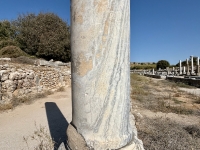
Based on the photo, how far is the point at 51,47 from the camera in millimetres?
16188

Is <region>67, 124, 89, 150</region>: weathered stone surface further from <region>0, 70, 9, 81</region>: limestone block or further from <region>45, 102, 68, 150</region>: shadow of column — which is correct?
<region>0, 70, 9, 81</region>: limestone block

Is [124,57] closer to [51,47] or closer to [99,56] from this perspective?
[99,56]

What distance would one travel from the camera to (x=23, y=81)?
7.60m

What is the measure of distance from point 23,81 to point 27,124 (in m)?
3.67

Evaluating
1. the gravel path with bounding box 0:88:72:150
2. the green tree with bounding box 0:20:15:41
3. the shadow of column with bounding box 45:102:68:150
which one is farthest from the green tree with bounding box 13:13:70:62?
the shadow of column with bounding box 45:102:68:150

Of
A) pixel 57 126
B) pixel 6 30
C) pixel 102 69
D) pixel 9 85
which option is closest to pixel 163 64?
pixel 6 30

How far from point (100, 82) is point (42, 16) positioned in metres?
18.2

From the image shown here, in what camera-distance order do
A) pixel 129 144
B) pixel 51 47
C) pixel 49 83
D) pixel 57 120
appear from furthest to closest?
pixel 51 47
pixel 49 83
pixel 57 120
pixel 129 144

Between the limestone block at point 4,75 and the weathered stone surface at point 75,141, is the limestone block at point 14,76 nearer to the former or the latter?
the limestone block at point 4,75

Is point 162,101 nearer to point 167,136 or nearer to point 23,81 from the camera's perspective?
point 167,136

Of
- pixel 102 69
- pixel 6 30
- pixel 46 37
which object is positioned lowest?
pixel 102 69

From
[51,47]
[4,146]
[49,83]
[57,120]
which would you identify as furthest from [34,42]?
[4,146]

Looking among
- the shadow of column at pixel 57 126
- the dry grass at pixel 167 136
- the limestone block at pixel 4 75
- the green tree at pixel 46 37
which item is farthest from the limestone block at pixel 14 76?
the green tree at pixel 46 37

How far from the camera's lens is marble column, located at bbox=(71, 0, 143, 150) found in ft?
5.49
